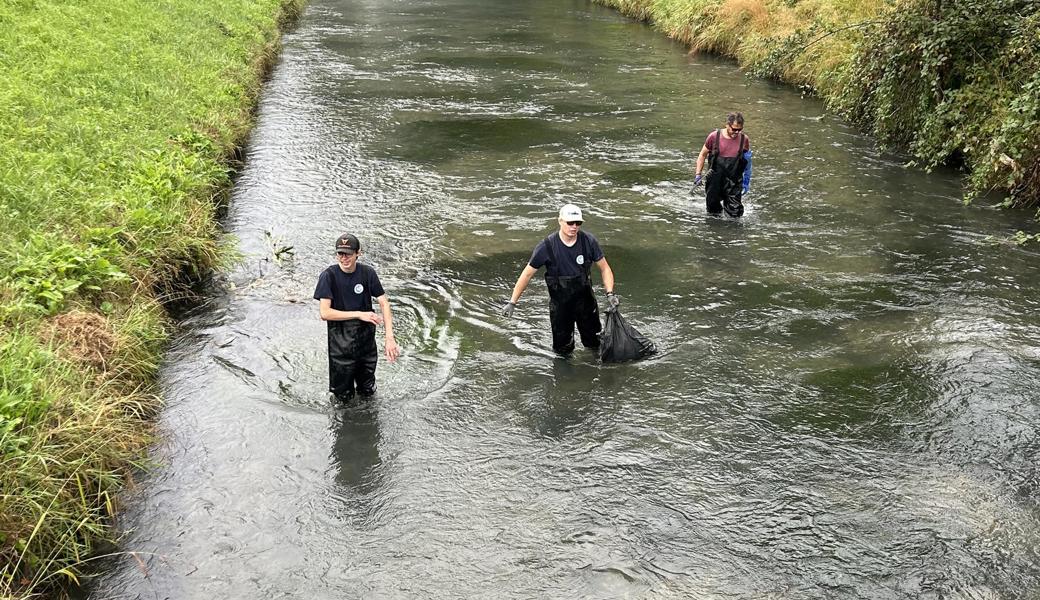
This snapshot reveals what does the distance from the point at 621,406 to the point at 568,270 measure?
1.51 metres

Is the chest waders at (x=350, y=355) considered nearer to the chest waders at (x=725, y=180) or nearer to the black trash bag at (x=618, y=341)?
the black trash bag at (x=618, y=341)

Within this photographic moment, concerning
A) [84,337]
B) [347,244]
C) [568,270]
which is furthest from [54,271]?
[568,270]

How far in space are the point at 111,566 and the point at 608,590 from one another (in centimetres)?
370

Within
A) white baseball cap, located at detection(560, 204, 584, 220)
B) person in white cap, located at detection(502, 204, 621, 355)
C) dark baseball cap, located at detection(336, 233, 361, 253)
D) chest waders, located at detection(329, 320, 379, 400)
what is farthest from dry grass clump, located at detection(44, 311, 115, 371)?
white baseball cap, located at detection(560, 204, 584, 220)

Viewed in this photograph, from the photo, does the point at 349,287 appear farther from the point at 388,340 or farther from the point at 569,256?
the point at 569,256

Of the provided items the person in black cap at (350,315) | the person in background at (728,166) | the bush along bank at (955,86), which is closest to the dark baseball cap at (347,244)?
the person in black cap at (350,315)

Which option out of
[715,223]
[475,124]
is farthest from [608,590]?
A: [475,124]

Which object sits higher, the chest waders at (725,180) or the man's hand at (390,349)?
the chest waders at (725,180)

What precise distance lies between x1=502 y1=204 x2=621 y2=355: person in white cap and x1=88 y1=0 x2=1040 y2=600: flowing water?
64cm

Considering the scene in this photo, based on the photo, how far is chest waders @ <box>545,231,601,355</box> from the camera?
28.7ft

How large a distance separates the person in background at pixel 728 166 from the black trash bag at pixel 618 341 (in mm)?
4962

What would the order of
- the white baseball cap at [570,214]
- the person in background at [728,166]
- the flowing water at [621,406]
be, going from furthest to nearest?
the person in background at [728,166], the white baseball cap at [570,214], the flowing water at [621,406]

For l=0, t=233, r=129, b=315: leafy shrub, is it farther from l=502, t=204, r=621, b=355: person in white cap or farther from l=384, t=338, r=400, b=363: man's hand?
l=502, t=204, r=621, b=355: person in white cap

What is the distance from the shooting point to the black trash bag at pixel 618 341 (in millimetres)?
8945
